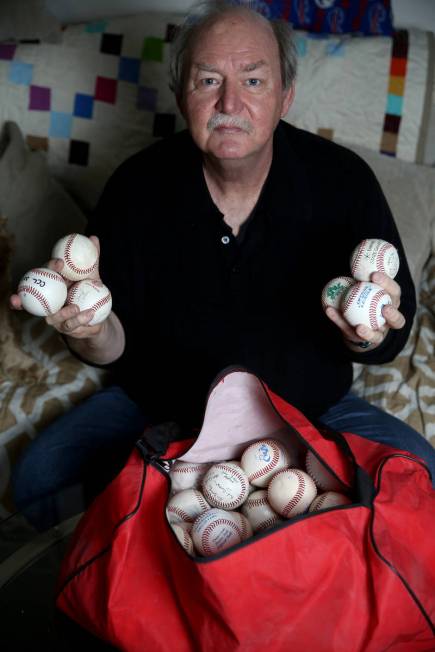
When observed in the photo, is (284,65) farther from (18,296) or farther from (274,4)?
(274,4)

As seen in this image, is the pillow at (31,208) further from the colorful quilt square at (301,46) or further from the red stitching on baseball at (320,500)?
the red stitching on baseball at (320,500)

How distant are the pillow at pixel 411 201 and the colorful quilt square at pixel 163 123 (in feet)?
2.05

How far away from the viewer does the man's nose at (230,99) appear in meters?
1.29

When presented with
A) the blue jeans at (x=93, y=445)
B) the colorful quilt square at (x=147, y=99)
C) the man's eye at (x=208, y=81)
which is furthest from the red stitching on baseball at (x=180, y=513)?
the colorful quilt square at (x=147, y=99)

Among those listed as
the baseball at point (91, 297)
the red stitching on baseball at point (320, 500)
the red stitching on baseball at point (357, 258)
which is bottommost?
the red stitching on baseball at point (320, 500)

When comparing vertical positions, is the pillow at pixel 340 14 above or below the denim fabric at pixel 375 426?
above

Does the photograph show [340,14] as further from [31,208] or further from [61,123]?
[31,208]

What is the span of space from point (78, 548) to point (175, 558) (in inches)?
7.5

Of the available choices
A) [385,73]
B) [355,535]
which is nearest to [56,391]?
[355,535]

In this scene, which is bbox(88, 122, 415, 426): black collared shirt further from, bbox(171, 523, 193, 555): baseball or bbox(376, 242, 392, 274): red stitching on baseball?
bbox(171, 523, 193, 555): baseball

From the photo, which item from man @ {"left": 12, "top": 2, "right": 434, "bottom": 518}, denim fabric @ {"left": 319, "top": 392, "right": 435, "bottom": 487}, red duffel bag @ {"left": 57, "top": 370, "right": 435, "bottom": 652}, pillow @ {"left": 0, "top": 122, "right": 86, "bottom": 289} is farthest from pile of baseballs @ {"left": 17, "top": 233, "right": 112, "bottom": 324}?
pillow @ {"left": 0, "top": 122, "right": 86, "bottom": 289}

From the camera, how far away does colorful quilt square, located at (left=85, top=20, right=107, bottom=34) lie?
2.21 metres

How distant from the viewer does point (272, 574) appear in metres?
0.85

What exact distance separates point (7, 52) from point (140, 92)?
486 millimetres
